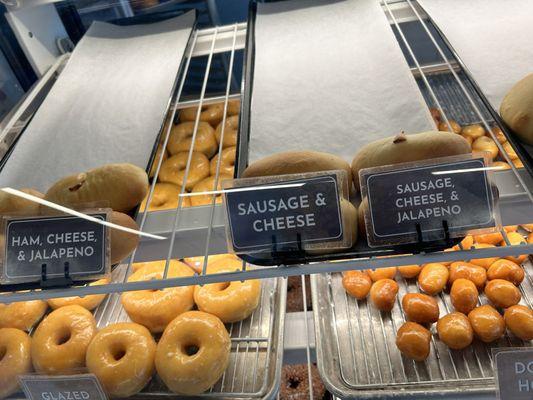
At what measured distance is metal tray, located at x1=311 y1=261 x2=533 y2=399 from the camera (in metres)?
0.81

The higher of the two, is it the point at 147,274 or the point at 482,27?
the point at 482,27

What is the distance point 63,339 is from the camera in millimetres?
916

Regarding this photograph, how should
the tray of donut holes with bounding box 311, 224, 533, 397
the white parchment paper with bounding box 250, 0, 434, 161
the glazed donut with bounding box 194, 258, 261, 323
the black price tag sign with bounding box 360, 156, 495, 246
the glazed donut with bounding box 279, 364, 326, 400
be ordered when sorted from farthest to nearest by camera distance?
the glazed donut with bounding box 279, 364, 326, 400
the glazed donut with bounding box 194, 258, 261, 323
the tray of donut holes with bounding box 311, 224, 533, 397
the white parchment paper with bounding box 250, 0, 434, 161
the black price tag sign with bounding box 360, 156, 495, 246

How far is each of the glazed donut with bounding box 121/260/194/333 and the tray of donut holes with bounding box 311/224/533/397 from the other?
0.97 ft

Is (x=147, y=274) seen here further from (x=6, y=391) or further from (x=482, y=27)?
(x=482, y=27)

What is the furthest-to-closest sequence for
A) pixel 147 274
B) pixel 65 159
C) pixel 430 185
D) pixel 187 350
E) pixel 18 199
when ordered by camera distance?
pixel 147 274, pixel 187 350, pixel 65 159, pixel 18 199, pixel 430 185

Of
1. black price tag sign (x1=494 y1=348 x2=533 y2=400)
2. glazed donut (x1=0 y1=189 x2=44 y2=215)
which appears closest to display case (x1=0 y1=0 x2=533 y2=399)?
glazed donut (x1=0 y1=189 x2=44 y2=215)

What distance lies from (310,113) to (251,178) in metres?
0.29

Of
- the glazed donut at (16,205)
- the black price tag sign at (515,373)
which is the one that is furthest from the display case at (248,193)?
the black price tag sign at (515,373)

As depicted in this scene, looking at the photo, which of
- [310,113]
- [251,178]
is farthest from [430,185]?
[310,113]

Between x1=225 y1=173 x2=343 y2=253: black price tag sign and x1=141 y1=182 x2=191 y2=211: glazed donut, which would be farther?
x1=141 y1=182 x2=191 y2=211: glazed donut

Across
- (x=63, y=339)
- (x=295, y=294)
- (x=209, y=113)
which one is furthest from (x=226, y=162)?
(x=63, y=339)

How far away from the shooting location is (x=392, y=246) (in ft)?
1.65

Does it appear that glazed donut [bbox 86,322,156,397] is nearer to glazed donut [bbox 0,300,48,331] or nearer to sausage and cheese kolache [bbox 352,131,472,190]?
glazed donut [bbox 0,300,48,331]
